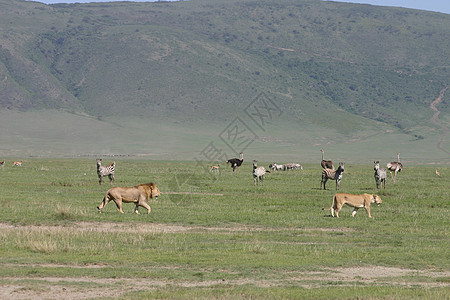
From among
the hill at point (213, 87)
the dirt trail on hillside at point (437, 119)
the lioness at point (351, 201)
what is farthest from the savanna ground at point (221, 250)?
the dirt trail on hillside at point (437, 119)

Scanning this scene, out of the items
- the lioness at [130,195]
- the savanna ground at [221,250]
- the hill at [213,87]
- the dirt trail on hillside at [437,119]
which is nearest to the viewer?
the savanna ground at [221,250]

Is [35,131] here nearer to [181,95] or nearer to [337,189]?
[181,95]

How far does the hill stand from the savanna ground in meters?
75.2

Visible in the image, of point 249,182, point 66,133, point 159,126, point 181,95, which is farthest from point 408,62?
point 249,182

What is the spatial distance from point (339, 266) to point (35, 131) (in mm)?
109738

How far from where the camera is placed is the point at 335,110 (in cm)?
14800

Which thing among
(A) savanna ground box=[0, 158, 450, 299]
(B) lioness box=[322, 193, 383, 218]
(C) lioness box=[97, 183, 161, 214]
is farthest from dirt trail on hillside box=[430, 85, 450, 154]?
(C) lioness box=[97, 183, 161, 214]

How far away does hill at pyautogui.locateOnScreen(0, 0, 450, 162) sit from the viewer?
114 m

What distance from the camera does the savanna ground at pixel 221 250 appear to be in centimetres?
1152

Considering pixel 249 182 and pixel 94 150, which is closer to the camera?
pixel 249 182

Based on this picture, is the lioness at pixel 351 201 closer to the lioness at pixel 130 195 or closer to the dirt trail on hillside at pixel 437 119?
the lioness at pixel 130 195

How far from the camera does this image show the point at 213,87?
14375 cm

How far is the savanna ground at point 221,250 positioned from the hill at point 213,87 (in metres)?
75.2

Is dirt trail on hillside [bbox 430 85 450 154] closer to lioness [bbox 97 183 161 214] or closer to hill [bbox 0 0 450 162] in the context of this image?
hill [bbox 0 0 450 162]
